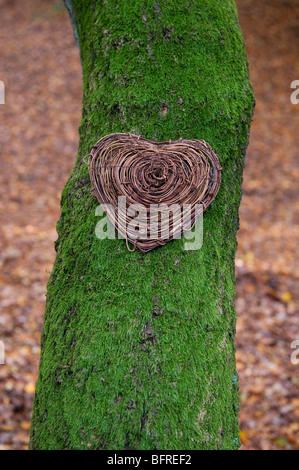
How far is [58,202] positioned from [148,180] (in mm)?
5801

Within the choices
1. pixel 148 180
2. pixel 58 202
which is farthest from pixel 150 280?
pixel 58 202

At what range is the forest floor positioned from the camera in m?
4.03

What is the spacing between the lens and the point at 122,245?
1.62 meters

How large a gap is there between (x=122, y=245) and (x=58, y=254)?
0.34 metres

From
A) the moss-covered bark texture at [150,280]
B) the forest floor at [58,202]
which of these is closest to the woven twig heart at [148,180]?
the moss-covered bark texture at [150,280]

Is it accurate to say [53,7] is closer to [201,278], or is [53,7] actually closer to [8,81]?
[8,81]

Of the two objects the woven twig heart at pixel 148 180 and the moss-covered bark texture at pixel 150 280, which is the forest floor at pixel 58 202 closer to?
the moss-covered bark texture at pixel 150 280

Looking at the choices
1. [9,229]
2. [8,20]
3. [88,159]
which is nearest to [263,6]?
[8,20]

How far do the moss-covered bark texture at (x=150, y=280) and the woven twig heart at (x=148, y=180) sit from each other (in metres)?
0.06

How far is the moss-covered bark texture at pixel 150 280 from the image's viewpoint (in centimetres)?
145

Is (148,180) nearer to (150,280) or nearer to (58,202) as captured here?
(150,280)

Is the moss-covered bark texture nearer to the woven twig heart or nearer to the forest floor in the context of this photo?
the woven twig heart

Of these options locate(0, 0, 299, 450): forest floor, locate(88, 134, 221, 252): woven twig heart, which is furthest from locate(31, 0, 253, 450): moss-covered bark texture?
locate(0, 0, 299, 450): forest floor

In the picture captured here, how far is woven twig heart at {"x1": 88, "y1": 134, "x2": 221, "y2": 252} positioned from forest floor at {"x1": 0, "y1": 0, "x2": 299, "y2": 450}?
1.42 ft
